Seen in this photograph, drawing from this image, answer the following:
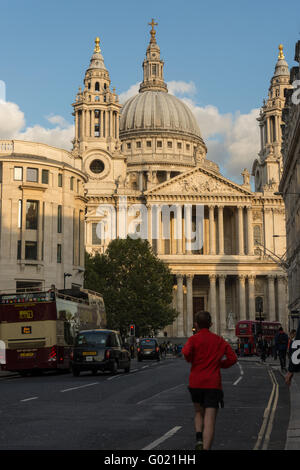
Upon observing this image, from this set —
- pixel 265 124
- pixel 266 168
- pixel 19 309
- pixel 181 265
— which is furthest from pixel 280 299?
pixel 19 309

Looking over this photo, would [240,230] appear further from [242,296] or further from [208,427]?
[208,427]

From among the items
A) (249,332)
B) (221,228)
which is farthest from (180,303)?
(249,332)

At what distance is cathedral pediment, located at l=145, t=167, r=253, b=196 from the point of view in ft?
321

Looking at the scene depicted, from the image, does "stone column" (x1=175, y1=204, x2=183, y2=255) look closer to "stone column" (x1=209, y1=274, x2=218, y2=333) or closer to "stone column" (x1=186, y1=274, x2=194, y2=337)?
"stone column" (x1=186, y1=274, x2=194, y2=337)

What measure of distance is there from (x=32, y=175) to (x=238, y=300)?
1901 inches

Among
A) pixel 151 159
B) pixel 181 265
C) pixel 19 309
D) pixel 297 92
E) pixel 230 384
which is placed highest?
pixel 151 159

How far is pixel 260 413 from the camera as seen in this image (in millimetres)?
15312

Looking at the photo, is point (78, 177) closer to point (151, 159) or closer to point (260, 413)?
point (260, 413)

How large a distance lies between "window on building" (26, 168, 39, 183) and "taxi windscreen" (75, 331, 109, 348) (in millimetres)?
27615

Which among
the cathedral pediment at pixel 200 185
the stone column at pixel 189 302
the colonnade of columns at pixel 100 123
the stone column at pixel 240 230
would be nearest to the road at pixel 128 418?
the stone column at pixel 189 302

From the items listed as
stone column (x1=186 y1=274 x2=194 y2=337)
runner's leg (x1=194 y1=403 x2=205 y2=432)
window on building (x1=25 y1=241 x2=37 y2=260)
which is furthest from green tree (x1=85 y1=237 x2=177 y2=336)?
runner's leg (x1=194 y1=403 x2=205 y2=432)

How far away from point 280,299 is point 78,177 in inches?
1798

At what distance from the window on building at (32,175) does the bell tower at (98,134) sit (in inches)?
1739
